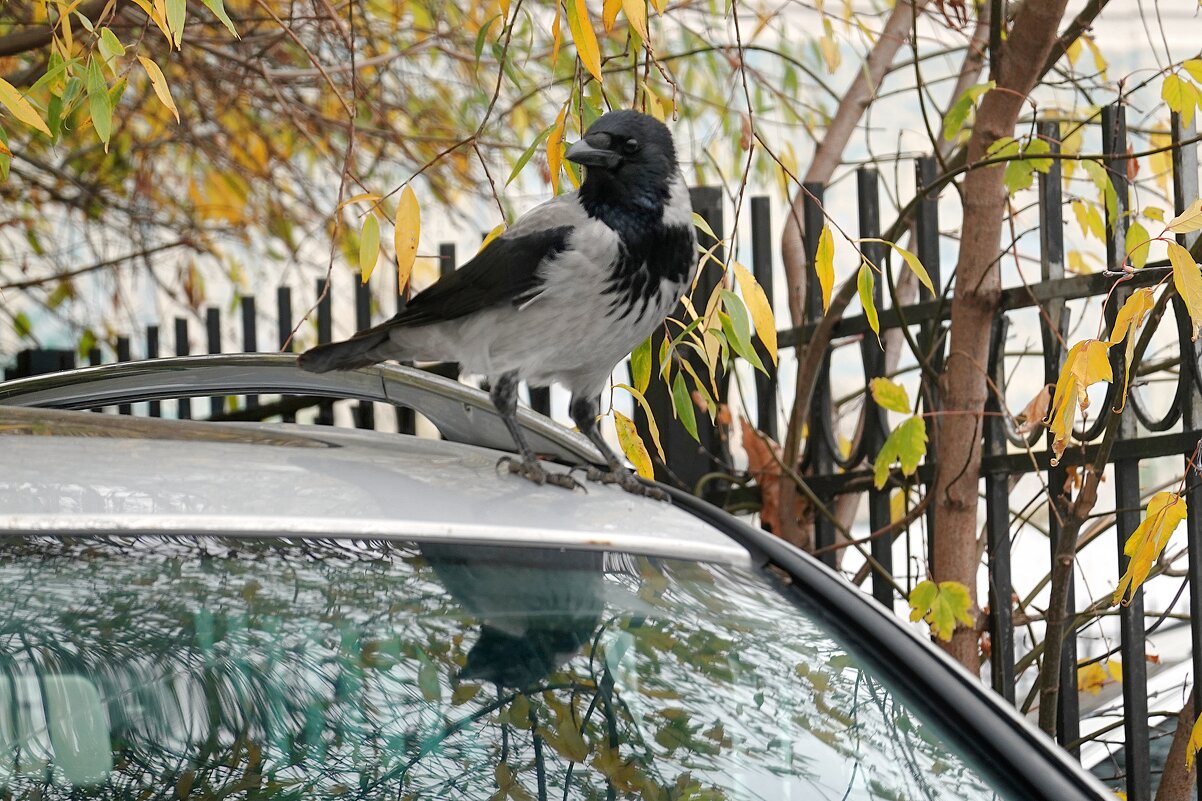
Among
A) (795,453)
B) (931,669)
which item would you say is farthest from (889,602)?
(931,669)

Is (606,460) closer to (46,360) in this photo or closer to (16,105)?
(16,105)

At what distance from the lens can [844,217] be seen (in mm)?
8109

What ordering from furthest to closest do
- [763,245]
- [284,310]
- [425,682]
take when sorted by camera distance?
1. [284,310]
2. [763,245]
3. [425,682]

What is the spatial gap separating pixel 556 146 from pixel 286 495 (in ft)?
3.72

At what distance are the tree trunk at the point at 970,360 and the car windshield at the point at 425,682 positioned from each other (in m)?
1.39

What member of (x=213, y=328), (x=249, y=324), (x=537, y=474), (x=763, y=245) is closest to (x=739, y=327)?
(x=537, y=474)

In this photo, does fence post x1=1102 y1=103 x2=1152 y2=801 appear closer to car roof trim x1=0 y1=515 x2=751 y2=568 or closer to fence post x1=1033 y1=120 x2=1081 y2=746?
fence post x1=1033 y1=120 x2=1081 y2=746

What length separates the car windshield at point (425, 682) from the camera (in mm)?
1189

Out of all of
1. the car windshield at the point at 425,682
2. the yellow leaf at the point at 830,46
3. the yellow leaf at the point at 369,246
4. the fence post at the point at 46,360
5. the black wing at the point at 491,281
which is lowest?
the car windshield at the point at 425,682

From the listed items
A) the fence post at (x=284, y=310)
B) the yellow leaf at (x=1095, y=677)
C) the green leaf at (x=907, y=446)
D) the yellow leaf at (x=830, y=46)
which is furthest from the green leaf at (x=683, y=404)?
the fence post at (x=284, y=310)

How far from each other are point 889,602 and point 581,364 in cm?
146

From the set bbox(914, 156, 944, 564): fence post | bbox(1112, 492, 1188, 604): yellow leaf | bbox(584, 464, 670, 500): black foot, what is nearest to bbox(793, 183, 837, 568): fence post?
bbox(914, 156, 944, 564): fence post

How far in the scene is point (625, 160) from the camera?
188 cm

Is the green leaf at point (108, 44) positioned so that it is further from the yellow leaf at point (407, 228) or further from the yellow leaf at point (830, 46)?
the yellow leaf at point (830, 46)
